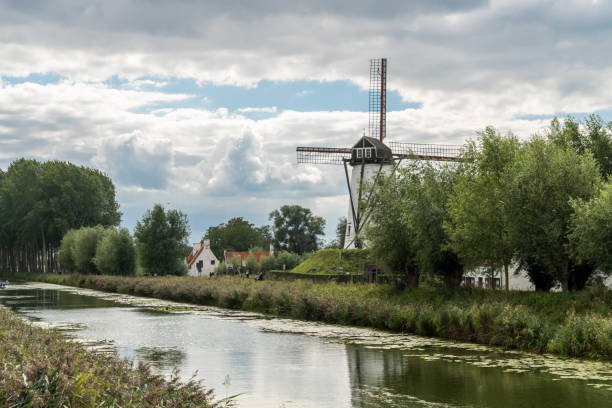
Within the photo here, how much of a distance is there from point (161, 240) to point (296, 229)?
70292 mm

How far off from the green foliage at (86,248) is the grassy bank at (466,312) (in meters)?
46.6

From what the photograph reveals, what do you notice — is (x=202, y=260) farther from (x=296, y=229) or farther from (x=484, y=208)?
(x=484, y=208)

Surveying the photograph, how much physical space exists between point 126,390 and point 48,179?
104552mm

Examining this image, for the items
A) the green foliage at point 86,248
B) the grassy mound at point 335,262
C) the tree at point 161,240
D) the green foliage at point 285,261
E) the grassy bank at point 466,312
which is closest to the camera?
the grassy bank at point 466,312

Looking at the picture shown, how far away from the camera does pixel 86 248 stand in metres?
86.3

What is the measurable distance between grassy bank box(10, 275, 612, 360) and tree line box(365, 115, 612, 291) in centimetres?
186

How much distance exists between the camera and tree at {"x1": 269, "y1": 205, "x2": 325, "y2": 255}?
139000 millimetres

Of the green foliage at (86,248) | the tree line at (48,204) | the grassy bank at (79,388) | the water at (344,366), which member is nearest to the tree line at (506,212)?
the water at (344,366)

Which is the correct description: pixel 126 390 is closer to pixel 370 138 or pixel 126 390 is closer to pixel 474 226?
pixel 474 226

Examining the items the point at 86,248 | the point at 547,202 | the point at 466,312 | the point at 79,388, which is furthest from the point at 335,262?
the point at 79,388

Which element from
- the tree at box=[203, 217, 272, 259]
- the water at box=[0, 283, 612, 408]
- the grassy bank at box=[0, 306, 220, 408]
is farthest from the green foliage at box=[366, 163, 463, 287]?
the tree at box=[203, 217, 272, 259]

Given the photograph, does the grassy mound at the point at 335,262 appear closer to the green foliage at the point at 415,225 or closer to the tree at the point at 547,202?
the green foliage at the point at 415,225

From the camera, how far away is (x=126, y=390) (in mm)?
9984

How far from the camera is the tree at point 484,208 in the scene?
30.6 metres
